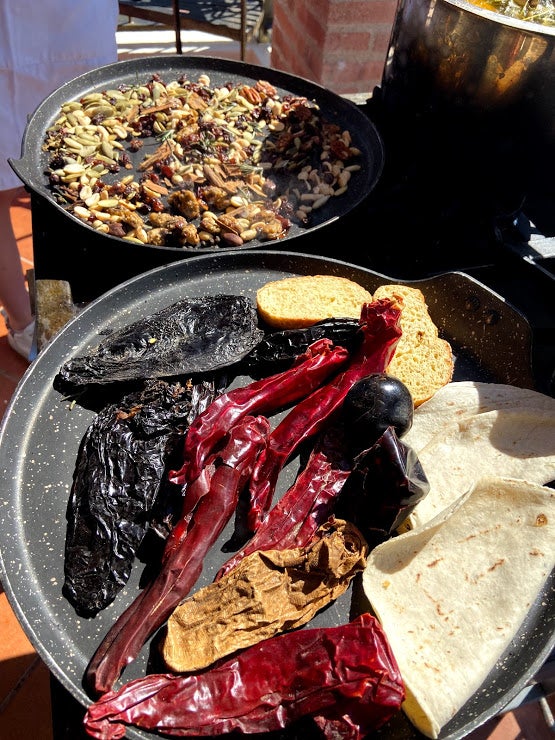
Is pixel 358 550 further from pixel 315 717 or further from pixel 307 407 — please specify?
pixel 307 407

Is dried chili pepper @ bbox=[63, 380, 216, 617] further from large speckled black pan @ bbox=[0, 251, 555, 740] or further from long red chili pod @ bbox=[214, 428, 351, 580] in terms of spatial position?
long red chili pod @ bbox=[214, 428, 351, 580]

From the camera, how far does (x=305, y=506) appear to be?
167 centimetres

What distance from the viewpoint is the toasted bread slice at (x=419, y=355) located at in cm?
202

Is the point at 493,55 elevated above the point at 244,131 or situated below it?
above

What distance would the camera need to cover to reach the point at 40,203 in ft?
8.84

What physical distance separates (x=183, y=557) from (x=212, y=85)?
332 cm

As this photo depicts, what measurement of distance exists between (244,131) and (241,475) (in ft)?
7.87

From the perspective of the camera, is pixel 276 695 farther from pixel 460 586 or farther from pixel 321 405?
pixel 321 405

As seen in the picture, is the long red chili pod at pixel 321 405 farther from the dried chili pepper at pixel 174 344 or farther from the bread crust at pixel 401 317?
the dried chili pepper at pixel 174 344

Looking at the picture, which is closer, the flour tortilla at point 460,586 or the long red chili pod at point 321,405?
the flour tortilla at point 460,586

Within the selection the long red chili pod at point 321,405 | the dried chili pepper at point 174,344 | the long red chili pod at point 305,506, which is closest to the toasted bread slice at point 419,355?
the long red chili pod at point 321,405

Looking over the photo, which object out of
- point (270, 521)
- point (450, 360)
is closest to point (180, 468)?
point (270, 521)

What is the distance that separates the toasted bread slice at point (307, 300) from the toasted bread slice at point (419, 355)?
0.11 meters

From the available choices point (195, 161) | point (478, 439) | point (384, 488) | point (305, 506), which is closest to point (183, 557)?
point (305, 506)
